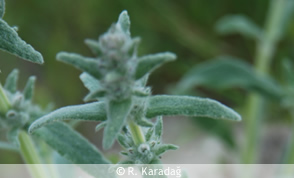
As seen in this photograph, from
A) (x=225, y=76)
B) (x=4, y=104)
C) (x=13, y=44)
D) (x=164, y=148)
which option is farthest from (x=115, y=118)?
(x=225, y=76)

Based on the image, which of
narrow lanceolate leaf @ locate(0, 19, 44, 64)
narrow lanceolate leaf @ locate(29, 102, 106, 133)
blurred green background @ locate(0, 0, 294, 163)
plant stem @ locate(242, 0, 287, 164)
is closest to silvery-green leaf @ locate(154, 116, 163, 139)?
narrow lanceolate leaf @ locate(29, 102, 106, 133)

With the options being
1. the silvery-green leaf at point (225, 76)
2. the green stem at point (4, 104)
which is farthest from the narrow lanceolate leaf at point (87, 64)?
the silvery-green leaf at point (225, 76)

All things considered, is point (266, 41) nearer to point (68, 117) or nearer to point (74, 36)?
point (74, 36)

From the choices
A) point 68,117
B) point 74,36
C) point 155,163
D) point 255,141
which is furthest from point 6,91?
point 74,36

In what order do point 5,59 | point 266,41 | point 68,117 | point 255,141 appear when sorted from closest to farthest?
point 68,117, point 255,141, point 266,41, point 5,59

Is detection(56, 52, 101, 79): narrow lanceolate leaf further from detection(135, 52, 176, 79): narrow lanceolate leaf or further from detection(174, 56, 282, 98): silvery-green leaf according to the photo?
detection(174, 56, 282, 98): silvery-green leaf

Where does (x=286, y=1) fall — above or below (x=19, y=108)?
above

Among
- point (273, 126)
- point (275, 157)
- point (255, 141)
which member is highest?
point (273, 126)
